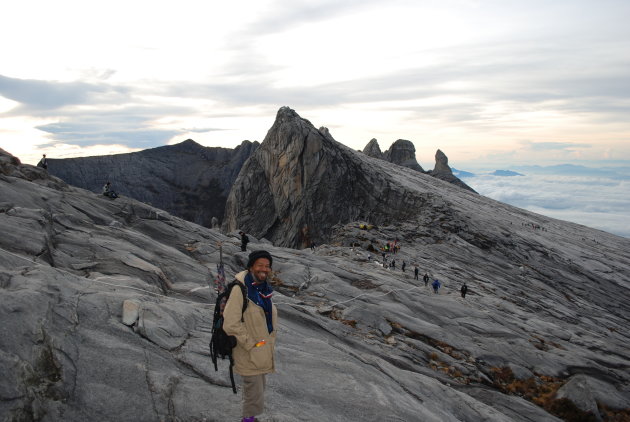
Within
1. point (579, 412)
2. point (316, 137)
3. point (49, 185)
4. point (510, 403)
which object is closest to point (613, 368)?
point (579, 412)

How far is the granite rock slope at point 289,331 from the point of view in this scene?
24.7ft

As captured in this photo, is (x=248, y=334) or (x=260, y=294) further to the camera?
(x=260, y=294)

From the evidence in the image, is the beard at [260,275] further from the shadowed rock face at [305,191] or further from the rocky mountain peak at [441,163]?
the rocky mountain peak at [441,163]

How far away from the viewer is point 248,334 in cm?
662

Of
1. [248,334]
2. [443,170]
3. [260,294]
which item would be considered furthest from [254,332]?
[443,170]

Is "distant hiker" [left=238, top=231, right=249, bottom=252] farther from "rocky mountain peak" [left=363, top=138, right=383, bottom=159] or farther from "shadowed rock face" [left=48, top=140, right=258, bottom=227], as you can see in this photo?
"rocky mountain peak" [left=363, top=138, right=383, bottom=159]

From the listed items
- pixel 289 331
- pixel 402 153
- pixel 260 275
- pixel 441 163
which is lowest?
pixel 289 331

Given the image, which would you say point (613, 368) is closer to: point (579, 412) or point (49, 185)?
point (579, 412)

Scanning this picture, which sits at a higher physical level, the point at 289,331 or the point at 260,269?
the point at 260,269

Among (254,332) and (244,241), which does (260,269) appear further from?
(244,241)

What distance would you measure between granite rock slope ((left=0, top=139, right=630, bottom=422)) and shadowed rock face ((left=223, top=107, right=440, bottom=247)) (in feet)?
68.6

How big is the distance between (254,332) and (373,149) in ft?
426

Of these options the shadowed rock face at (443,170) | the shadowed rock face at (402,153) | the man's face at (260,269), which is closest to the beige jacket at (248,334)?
A: the man's face at (260,269)

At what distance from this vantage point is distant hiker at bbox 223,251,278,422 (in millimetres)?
6555
